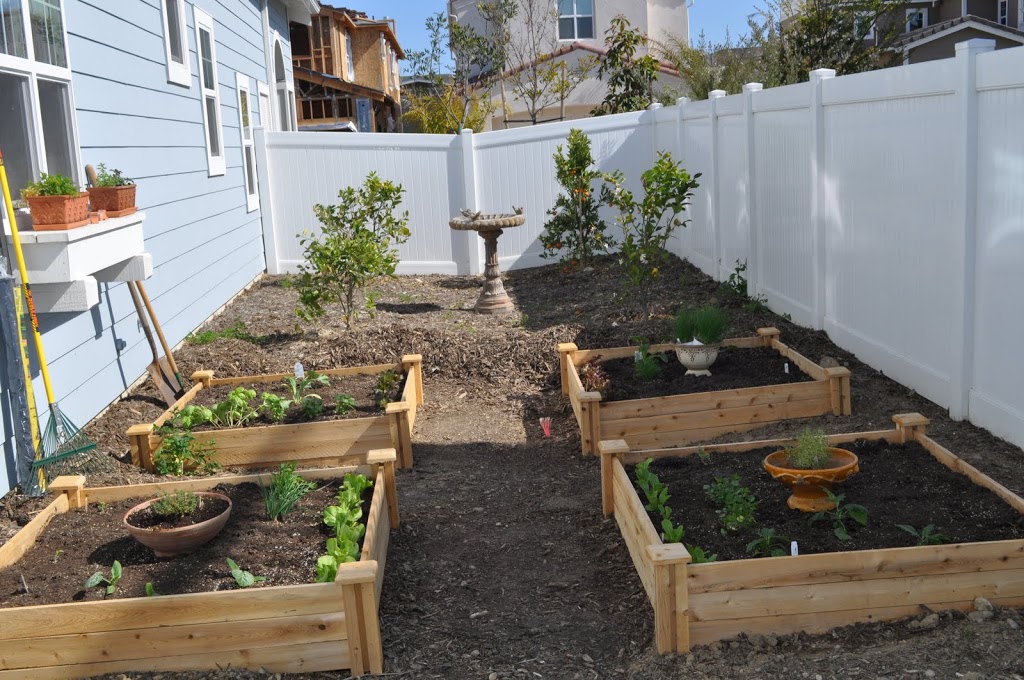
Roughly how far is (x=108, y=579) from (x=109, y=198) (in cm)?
259

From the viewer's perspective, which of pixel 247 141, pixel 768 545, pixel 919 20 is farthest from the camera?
pixel 919 20

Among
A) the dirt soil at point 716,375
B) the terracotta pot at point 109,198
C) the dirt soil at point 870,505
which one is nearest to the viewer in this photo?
the dirt soil at point 870,505

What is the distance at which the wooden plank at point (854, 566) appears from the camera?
3543 millimetres

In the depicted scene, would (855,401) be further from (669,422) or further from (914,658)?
(914,658)

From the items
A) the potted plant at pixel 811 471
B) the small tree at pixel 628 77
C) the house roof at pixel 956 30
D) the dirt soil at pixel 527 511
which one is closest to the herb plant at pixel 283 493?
the dirt soil at pixel 527 511

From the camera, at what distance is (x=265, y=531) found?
4.39m

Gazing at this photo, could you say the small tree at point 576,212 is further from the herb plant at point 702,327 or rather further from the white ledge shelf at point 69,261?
the white ledge shelf at point 69,261

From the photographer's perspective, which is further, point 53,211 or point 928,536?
point 53,211

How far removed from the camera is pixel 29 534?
431cm

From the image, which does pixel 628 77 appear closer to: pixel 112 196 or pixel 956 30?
pixel 112 196

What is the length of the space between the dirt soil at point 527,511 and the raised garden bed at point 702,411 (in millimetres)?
124

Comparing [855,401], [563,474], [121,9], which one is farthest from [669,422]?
[121,9]

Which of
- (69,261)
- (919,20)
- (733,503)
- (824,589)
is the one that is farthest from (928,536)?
(919,20)

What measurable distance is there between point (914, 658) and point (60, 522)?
3678 mm
